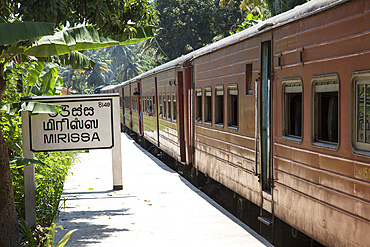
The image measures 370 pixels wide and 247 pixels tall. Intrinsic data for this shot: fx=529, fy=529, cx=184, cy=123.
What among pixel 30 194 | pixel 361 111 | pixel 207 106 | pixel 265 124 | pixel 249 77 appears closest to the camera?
pixel 361 111

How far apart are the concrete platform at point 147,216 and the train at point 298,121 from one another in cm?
60

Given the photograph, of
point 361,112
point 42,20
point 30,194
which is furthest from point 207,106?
point 361,112

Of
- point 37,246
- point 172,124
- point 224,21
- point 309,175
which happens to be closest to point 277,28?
point 309,175

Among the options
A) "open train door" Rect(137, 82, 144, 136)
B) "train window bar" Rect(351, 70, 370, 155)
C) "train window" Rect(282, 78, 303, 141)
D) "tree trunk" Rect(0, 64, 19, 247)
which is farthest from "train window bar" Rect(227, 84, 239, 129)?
"open train door" Rect(137, 82, 144, 136)

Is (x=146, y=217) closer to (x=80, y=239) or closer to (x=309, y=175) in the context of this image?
(x=80, y=239)

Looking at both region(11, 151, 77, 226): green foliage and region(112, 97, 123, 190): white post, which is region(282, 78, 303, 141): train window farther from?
region(112, 97, 123, 190): white post

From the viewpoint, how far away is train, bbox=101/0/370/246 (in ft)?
15.7

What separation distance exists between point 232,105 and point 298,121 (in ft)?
10.1

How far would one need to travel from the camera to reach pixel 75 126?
9.91m

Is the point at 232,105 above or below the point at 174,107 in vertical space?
above

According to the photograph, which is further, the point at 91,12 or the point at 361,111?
the point at 91,12

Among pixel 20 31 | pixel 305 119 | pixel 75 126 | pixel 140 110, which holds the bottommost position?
pixel 140 110

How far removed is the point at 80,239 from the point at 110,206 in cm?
232

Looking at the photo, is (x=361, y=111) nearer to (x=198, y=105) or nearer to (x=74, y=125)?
(x=74, y=125)
